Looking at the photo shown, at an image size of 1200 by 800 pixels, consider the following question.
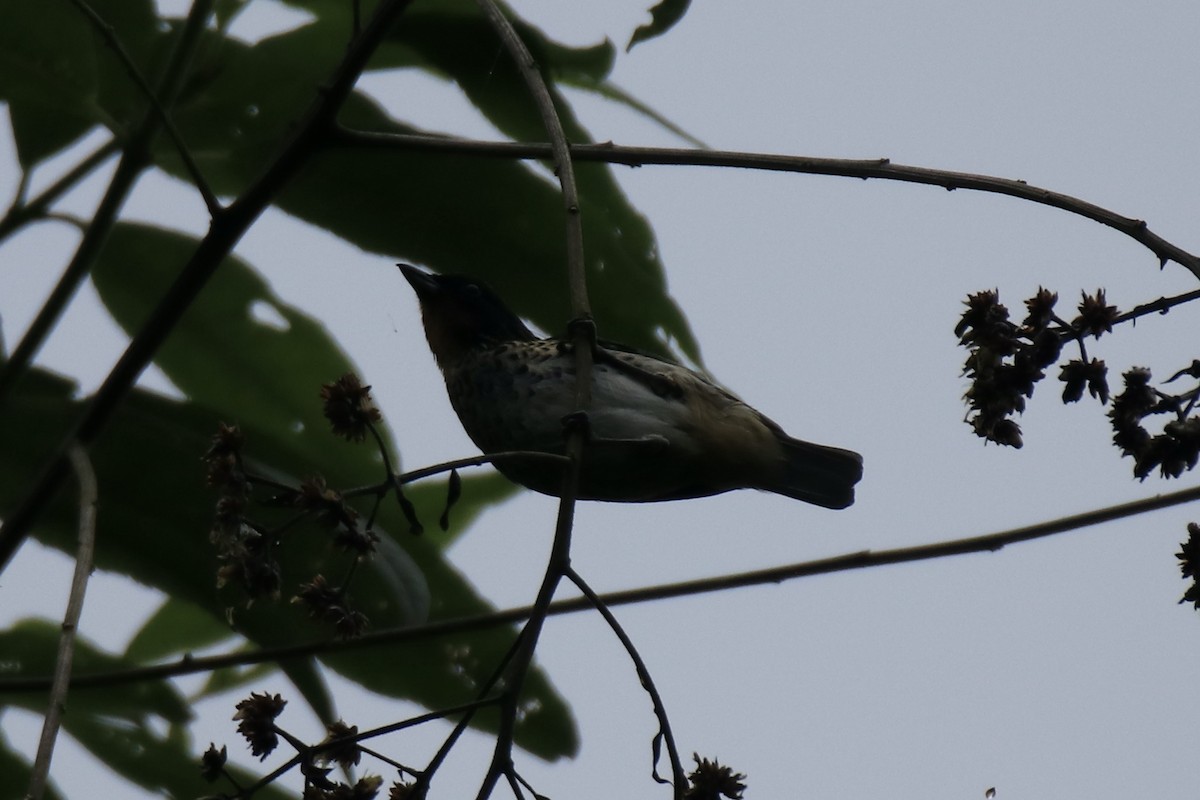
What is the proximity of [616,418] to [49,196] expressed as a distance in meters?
1.37

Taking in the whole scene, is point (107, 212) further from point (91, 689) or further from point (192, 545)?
point (91, 689)

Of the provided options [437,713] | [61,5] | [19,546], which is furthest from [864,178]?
[61,5]

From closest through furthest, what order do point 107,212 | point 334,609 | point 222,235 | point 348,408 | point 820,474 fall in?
1. point 334,609
2. point 348,408
3. point 222,235
4. point 107,212
5. point 820,474

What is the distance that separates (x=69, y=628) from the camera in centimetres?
216

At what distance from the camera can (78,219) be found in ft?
9.96

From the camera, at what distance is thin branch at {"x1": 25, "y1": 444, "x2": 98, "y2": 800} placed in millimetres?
1898

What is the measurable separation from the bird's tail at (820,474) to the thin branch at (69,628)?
209 centimetres

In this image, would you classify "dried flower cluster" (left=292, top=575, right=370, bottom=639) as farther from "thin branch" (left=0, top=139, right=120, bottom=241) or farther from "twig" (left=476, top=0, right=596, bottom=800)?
"thin branch" (left=0, top=139, right=120, bottom=241)

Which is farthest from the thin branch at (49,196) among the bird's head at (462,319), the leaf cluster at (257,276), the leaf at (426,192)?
the bird's head at (462,319)

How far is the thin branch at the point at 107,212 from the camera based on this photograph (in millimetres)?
2803

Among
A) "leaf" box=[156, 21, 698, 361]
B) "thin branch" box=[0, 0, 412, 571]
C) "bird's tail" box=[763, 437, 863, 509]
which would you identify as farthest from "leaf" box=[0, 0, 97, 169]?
"bird's tail" box=[763, 437, 863, 509]

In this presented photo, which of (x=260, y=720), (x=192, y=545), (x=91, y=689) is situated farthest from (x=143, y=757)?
(x=260, y=720)

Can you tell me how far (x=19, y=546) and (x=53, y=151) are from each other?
863 millimetres

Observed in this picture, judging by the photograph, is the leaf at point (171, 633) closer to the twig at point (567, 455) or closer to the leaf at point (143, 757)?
the leaf at point (143, 757)
